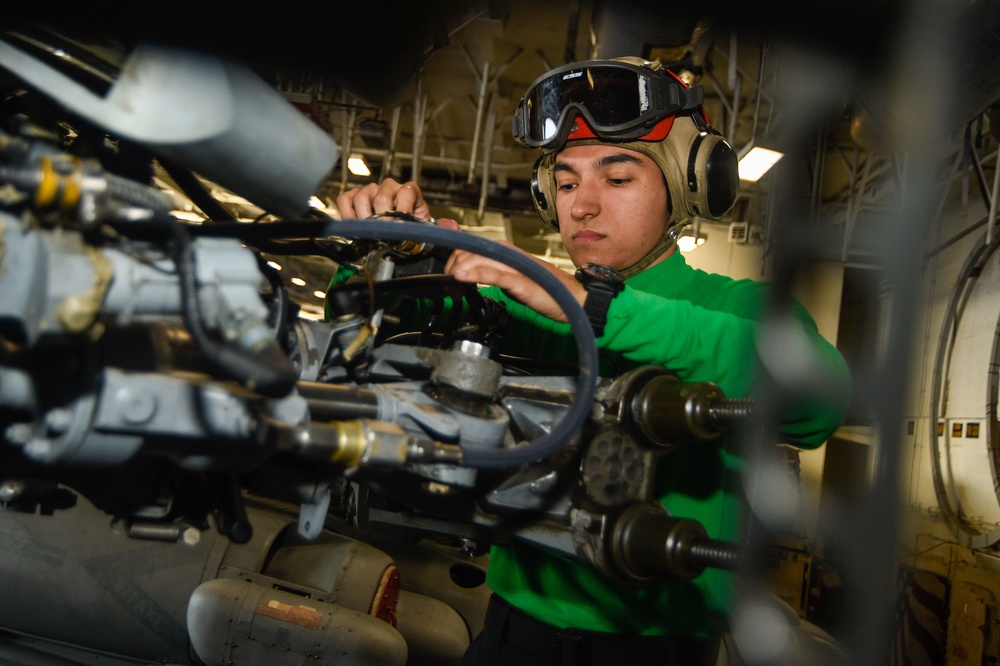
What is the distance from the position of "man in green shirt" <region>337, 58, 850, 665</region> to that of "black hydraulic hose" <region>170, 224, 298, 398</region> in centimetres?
61

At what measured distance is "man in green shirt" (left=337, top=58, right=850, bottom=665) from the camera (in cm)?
134

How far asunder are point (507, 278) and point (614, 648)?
1.04m

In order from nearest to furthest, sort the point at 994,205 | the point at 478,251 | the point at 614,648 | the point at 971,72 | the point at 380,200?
the point at 971,72, the point at 478,251, the point at 380,200, the point at 614,648, the point at 994,205

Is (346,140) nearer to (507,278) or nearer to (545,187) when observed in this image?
(545,187)

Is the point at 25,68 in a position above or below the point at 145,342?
above

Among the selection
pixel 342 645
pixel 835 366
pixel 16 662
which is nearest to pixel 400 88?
pixel 835 366

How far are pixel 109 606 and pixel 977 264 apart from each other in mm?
6848

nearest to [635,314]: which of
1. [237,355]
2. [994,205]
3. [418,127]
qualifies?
[237,355]

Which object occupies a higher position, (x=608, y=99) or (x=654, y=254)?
(x=608, y=99)

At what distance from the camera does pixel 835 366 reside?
1.21 m

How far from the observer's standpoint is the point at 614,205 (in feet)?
6.60

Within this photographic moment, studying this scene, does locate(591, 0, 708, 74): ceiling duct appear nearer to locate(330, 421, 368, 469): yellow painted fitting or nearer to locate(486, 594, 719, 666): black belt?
locate(486, 594, 719, 666): black belt

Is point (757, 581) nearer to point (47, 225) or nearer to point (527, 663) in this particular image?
point (47, 225)

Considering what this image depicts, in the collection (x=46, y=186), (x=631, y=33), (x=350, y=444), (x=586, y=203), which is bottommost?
(x=350, y=444)
